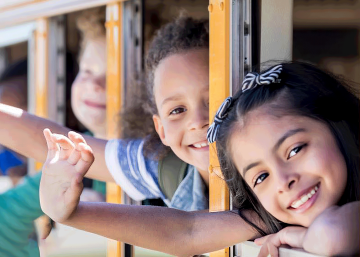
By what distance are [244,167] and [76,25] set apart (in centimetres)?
153

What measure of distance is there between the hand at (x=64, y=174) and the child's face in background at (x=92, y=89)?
3.98 ft

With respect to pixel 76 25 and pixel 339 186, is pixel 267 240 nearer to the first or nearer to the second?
pixel 339 186

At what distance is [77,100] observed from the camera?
2588mm

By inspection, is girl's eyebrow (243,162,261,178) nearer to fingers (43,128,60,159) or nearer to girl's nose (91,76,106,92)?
fingers (43,128,60,159)

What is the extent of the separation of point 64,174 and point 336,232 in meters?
0.65

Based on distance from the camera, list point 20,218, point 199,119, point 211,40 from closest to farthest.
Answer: point 211,40, point 199,119, point 20,218

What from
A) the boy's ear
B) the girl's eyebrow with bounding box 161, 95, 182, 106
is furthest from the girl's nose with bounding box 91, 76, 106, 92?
the girl's eyebrow with bounding box 161, 95, 182, 106

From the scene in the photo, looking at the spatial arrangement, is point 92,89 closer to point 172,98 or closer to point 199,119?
point 172,98

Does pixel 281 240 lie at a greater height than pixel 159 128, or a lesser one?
lesser

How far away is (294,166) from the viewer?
118 cm

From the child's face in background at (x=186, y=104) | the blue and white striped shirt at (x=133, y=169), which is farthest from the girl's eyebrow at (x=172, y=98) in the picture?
the blue and white striped shirt at (x=133, y=169)

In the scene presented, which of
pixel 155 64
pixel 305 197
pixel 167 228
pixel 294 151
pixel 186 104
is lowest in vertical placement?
pixel 167 228

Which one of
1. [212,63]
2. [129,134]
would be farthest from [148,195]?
[212,63]

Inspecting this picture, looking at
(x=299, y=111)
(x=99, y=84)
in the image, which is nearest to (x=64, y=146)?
(x=299, y=111)
